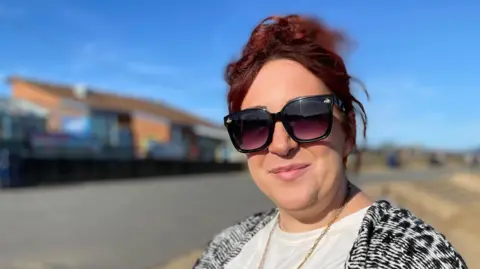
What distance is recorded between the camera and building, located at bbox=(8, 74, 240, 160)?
115 ft

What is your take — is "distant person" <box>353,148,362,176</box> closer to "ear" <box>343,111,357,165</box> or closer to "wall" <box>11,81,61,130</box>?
"ear" <box>343,111,357,165</box>

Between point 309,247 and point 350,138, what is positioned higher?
point 350,138

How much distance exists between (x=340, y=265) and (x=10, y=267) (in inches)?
233

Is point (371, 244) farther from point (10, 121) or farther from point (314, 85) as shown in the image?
point (10, 121)

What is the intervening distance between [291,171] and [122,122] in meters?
39.1

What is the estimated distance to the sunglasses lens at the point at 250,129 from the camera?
188 cm

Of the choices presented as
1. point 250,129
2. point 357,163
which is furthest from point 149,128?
point 250,129

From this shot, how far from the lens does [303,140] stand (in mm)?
1809

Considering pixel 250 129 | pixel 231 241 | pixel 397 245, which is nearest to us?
pixel 397 245

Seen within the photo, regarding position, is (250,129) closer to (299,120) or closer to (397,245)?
(299,120)

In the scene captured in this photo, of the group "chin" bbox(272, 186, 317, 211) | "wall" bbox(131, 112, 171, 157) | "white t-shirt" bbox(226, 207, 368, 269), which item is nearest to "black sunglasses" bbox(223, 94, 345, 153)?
"chin" bbox(272, 186, 317, 211)

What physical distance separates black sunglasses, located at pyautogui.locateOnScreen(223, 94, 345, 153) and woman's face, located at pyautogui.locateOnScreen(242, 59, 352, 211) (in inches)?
0.8

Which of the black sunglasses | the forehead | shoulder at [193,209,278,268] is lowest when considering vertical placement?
shoulder at [193,209,278,268]

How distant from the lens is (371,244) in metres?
1.59
